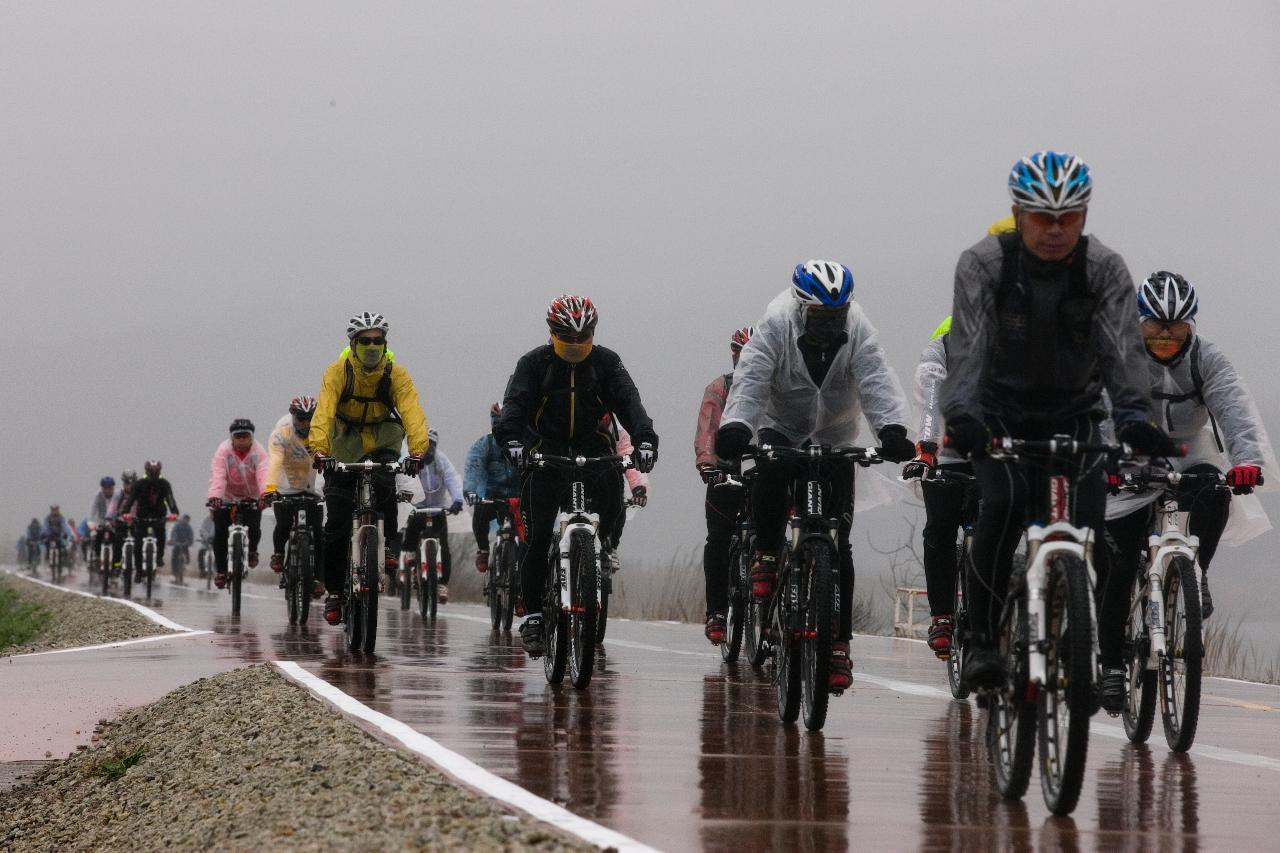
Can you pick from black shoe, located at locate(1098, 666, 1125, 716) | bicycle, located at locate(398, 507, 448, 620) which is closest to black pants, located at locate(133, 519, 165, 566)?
bicycle, located at locate(398, 507, 448, 620)

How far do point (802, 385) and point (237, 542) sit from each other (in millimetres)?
14126

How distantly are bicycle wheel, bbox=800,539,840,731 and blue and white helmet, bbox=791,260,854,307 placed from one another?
1054 mm

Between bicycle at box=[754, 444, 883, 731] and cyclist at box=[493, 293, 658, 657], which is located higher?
cyclist at box=[493, 293, 658, 657]

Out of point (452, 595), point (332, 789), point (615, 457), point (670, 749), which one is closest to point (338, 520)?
point (615, 457)

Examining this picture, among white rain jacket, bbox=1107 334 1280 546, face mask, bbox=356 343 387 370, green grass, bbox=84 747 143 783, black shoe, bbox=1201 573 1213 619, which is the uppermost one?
face mask, bbox=356 343 387 370

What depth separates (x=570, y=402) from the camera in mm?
11211

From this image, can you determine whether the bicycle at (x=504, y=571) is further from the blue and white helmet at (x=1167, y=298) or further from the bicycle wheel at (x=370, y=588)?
the blue and white helmet at (x=1167, y=298)

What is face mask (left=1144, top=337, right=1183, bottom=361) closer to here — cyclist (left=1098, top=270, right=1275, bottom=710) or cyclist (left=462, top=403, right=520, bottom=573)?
cyclist (left=1098, top=270, right=1275, bottom=710)

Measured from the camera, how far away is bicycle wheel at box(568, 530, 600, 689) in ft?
34.6

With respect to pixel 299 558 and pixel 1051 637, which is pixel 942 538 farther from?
Answer: pixel 299 558

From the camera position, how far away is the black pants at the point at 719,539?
13.8 meters

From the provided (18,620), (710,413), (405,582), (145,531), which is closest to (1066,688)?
(710,413)

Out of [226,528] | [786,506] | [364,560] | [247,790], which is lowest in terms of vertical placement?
[247,790]

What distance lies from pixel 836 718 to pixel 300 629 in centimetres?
878
